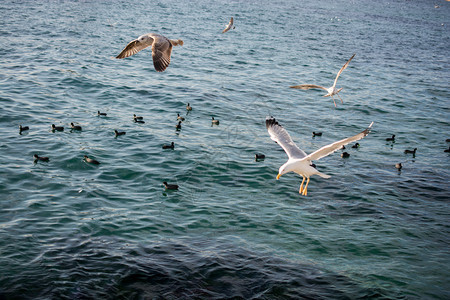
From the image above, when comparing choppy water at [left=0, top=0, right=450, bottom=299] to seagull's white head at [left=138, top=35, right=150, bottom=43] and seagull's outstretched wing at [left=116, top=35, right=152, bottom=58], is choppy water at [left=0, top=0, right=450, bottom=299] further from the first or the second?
seagull's white head at [left=138, top=35, right=150, bottom=43]

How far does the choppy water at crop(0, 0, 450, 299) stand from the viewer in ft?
39.0

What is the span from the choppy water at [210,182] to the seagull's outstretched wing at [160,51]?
4.77 meters

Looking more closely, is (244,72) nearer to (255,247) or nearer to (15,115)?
(15,115)

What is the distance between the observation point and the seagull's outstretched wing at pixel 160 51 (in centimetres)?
1257

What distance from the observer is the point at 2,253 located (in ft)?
39.5

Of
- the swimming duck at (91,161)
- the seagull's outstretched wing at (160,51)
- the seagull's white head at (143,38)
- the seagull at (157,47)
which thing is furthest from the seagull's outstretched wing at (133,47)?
the swimming duck at (91,161)

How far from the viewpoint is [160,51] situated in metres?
12.9

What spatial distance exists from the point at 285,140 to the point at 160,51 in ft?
14.1

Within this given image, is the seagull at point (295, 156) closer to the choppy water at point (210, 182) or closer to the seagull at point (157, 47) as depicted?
the choppy water at point (210, 182)

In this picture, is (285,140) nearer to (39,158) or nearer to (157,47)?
(157,47)

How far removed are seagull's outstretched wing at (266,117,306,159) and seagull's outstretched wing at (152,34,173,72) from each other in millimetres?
3536

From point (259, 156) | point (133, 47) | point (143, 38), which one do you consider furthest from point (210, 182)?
point (143, 38)

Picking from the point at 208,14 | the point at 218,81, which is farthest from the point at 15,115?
the point at 208,14

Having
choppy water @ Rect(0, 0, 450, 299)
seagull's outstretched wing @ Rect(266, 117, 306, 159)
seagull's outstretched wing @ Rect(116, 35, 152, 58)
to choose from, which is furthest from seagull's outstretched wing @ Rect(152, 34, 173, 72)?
choppy water @ Rect(0, 0, 450, 299)
